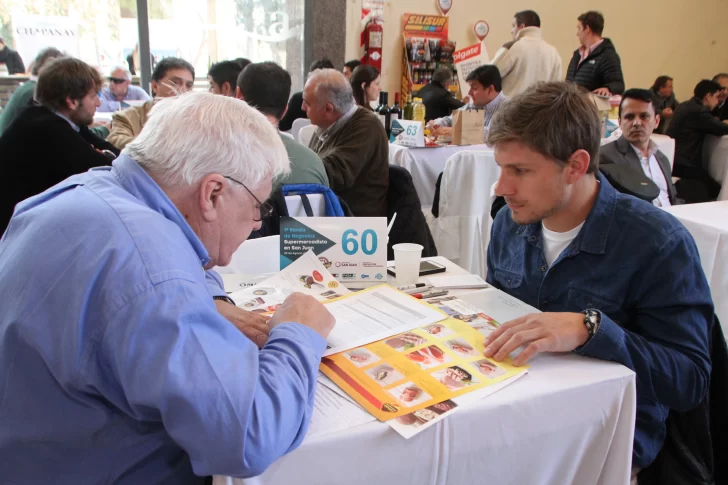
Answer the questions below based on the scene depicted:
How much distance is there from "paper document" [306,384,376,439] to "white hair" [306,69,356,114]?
7.57 feet

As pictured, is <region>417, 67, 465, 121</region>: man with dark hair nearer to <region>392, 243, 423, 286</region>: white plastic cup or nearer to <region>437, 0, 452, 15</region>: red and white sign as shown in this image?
<region>437, 0, 452, 15</region>: red and white sign

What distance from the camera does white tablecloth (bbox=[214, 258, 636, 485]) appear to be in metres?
0.80

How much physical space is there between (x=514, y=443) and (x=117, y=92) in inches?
211

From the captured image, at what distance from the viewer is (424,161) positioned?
367cm

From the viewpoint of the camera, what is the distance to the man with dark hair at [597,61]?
15.8 feet

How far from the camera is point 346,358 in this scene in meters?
0.97

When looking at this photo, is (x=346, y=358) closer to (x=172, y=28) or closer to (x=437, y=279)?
(x=437, y=279)

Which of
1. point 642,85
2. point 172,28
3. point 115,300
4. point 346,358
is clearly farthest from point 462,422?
point 642,85

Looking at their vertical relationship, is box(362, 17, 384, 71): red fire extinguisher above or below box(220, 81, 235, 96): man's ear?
above

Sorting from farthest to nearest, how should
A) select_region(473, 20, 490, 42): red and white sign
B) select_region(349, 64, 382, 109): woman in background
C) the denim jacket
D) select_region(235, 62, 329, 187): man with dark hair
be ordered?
select_region(473, 20, 490, 42): red and white sign
select_region(349, 64, 382, 109): woman in background
select_region(235, 62, 329, 187): man with dark hair
the denim jacket

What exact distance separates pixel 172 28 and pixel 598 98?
14.8 ft

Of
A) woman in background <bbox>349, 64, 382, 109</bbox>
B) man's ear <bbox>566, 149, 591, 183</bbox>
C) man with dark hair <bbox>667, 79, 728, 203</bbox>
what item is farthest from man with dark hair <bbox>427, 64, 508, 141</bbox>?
man's ear <bbox>566, 149, 591, 183</bbox>

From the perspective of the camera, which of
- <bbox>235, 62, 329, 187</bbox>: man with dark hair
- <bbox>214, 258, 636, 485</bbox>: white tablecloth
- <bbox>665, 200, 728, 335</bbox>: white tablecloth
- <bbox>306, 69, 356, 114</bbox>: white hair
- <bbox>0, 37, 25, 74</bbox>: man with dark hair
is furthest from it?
<bbox>0, 37, 25, 74</bbox>: man with dark hair

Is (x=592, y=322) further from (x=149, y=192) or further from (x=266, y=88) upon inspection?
(x=266, y=88)
